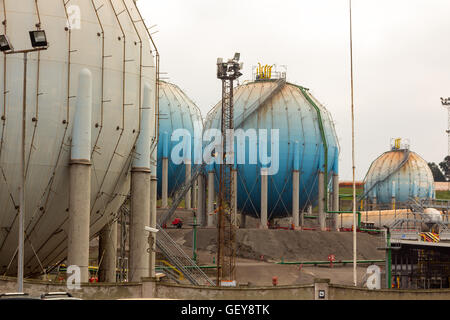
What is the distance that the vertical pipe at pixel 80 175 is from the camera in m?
30.5

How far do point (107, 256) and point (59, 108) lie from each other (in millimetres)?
11703

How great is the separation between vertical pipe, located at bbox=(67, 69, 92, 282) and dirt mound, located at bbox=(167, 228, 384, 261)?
3650cm

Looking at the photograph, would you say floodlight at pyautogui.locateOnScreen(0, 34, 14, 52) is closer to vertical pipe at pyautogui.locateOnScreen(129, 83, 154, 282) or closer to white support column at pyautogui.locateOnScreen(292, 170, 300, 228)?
vertical pipe at pyautogui.locateOnScreen(129, 83, 154, 282)

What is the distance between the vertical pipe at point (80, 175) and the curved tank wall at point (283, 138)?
3933cm

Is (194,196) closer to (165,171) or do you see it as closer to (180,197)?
(165,171)

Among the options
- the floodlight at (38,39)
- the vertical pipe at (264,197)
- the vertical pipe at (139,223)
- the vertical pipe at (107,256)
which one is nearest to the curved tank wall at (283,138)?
the vertical pipe at (264,197)

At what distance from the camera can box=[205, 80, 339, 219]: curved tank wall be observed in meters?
69.9

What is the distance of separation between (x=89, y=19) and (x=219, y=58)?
27.9 m

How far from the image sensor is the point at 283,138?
69500 millimetres

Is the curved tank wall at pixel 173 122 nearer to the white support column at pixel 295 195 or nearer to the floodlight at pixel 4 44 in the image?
the white support column at pixel 295 195

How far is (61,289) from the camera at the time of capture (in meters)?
29.4

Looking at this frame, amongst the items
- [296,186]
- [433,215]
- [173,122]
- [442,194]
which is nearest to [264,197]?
[296,186]

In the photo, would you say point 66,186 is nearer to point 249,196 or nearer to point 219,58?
point 219,58
